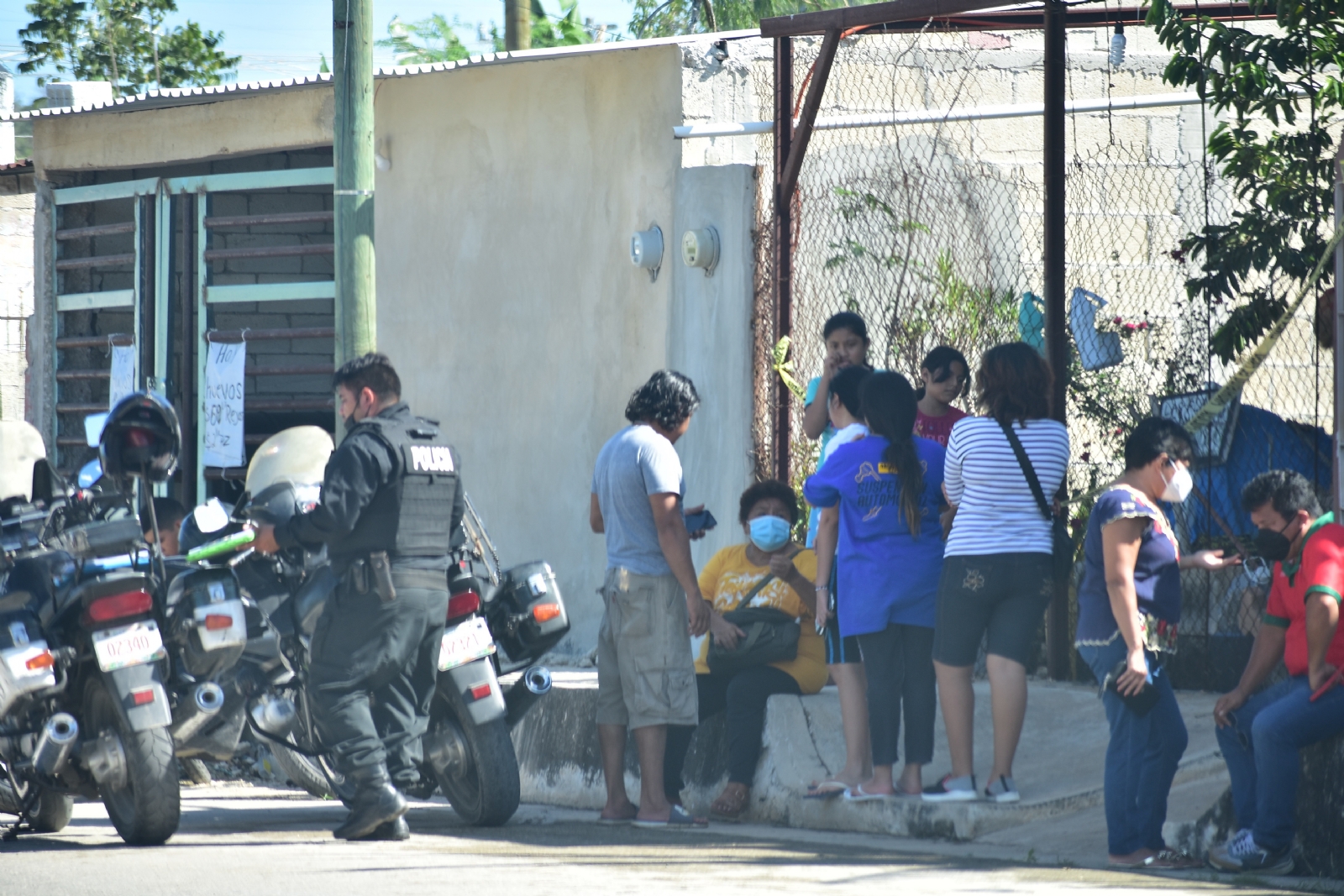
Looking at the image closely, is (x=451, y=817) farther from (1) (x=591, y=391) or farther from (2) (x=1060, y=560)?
(1) (x=591, y=391)

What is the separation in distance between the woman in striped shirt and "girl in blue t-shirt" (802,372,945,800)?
166 millimetres

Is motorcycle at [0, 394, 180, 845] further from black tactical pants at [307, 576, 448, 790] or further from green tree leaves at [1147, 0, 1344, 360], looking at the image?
green tree leaves at [1147, 0, 1344, 360]

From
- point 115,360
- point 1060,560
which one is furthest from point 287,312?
point 1060,560

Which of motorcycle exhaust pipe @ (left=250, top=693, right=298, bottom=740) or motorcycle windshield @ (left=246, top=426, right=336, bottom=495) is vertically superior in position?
motorcycle windshield @ (left=246, top=426, right=336, bottom=495)

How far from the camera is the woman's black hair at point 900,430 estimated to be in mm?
6410

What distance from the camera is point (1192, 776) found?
6500 millimetres

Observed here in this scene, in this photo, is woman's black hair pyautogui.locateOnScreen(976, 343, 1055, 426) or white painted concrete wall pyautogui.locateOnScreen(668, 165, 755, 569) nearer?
woman's black hair pyautogui.locateOnScreen(976, 343, 1055, 426)

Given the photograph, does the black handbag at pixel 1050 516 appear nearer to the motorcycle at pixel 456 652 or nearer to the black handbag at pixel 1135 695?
the black handbag at pixel 1135 695

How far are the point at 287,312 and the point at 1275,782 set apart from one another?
9794mm

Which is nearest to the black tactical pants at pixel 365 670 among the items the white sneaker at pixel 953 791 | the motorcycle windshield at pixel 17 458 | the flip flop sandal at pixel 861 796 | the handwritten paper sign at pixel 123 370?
the flip flop sandal at pixel 861 796

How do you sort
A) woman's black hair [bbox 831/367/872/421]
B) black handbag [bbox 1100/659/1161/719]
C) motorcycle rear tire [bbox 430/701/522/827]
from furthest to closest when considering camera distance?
woman's black hair [bbox 831/367/872/421] < motorcycle rear tire [bbox 430/701/522/827] < black handbag [bbox 1100/659/1161/719]

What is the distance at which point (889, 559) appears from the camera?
6445 millimetres

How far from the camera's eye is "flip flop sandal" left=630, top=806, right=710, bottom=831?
264 inches

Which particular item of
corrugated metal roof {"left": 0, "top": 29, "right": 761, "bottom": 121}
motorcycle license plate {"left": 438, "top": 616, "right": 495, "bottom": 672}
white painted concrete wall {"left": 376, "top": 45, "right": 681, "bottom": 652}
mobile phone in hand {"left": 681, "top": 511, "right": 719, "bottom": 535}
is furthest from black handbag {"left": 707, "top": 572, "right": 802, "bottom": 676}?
corrugated metal roof {"left": 0, "top": 29, "right": 761, "bottom": 121}
